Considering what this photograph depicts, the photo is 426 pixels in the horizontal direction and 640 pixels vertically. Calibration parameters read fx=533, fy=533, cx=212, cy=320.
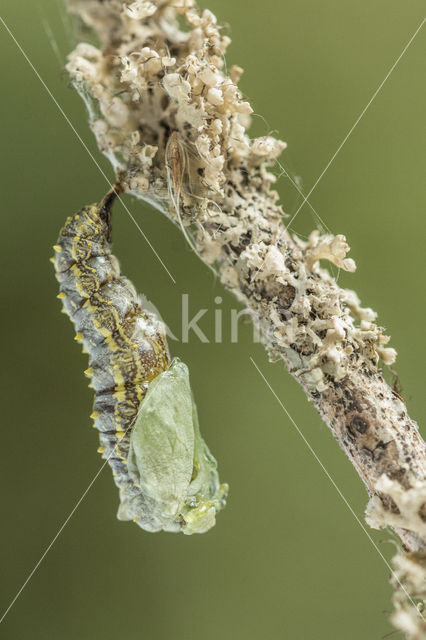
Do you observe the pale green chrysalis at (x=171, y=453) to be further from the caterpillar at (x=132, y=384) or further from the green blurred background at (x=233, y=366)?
the green blurred background at (x=233, y=366)

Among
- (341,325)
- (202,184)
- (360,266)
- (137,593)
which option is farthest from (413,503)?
(137,593)

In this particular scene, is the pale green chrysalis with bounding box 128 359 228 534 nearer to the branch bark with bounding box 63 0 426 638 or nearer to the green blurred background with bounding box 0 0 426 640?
the branch bark with bounding box 63 0 426 638

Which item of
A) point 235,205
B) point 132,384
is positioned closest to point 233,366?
point 132,384

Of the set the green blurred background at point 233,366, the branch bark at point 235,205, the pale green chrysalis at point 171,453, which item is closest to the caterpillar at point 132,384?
the pale green chrysalis at point 171,453

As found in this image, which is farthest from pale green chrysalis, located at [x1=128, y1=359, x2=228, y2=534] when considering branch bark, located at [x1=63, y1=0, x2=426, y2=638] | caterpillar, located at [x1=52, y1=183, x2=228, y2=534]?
branch bark, located at [x1=63, y1=0, x2=426, y2=638]

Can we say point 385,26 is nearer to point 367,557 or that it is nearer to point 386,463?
point 386,463
